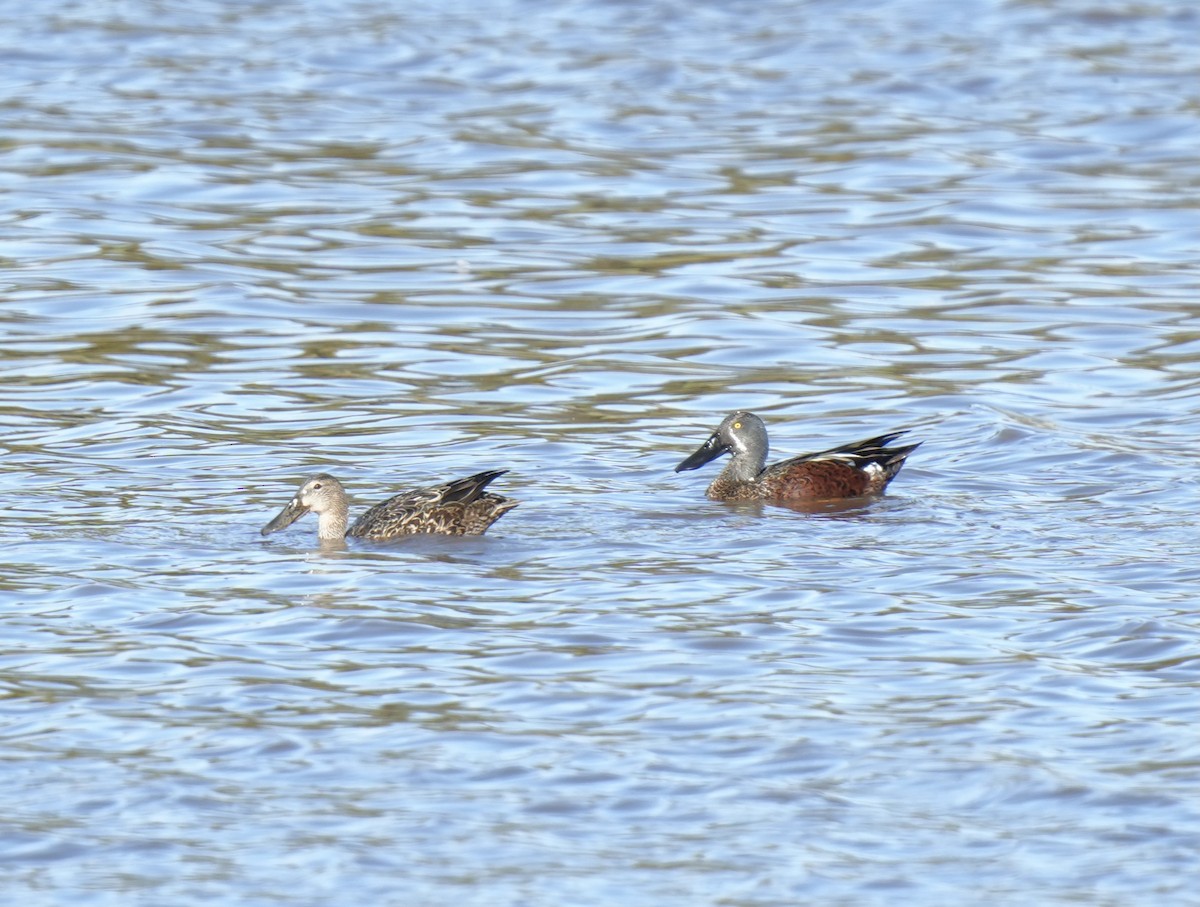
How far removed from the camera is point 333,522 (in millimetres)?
11125

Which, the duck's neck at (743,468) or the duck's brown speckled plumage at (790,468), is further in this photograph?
the duck's neck at (743,468)

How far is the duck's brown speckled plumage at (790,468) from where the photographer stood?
39.0 feet

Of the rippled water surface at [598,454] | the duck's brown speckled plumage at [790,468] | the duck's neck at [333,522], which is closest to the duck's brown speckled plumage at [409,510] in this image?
the duck's neck at [333,522]

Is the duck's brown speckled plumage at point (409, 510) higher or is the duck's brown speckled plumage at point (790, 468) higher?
the duck's brown speckled plumage at point (409, 510)

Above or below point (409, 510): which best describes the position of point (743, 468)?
below

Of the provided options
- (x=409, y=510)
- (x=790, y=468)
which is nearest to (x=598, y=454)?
(x=790, y=468)

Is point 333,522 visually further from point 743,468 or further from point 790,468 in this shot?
point 790,468

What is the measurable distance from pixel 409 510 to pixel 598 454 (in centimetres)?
200

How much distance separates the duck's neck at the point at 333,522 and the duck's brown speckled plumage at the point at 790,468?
204 cm

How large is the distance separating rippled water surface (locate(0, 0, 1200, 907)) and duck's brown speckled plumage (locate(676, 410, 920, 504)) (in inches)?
8.0

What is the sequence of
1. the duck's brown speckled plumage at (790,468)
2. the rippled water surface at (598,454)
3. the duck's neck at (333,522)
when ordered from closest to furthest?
the rippled water surface at (598,454) → the duck's neck at (333,522) → the duck's brown speckled plumage at (790,468)

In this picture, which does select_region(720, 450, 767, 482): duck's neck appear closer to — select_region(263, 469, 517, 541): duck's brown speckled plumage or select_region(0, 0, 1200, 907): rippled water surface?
select_region(0, 0, 1200, 907): rippled water surface

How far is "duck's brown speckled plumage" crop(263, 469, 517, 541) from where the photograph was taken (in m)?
10.8

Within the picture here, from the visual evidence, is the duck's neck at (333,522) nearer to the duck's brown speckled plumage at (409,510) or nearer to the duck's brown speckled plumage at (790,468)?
the duck's brown speckled plumage at (409,510)
